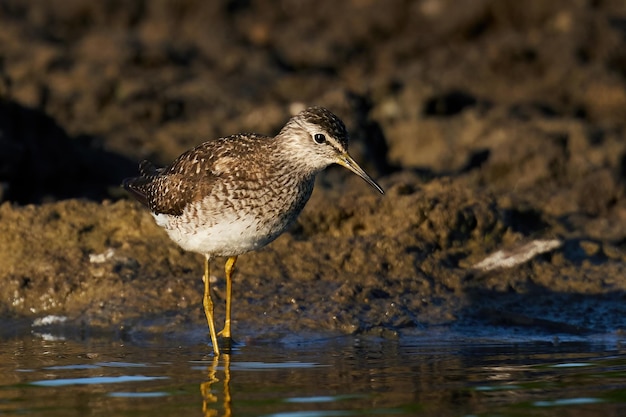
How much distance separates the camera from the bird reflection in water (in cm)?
691

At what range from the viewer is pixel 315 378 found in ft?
25.7

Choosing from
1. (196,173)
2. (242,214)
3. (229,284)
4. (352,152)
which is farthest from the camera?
(352,152)

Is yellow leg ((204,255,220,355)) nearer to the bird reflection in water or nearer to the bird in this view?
the bird

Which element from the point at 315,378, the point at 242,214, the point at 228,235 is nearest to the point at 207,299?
the point at 228,235

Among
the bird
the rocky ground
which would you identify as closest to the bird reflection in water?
the bird

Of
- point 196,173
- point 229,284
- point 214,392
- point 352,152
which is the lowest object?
point 214,392

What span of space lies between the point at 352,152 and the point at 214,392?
18.9 feet

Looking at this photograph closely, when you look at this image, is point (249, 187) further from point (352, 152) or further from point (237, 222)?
point (352, 152)

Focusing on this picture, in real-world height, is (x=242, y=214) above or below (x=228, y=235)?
above

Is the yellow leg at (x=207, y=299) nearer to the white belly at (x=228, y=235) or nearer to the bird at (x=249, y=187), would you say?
the bird at (x=249, y=187)

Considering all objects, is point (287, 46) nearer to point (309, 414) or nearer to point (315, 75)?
point (315, 75)

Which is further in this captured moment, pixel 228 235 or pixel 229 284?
pixel 229 284

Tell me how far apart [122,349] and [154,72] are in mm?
7474

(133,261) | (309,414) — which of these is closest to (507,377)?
(309,414)
